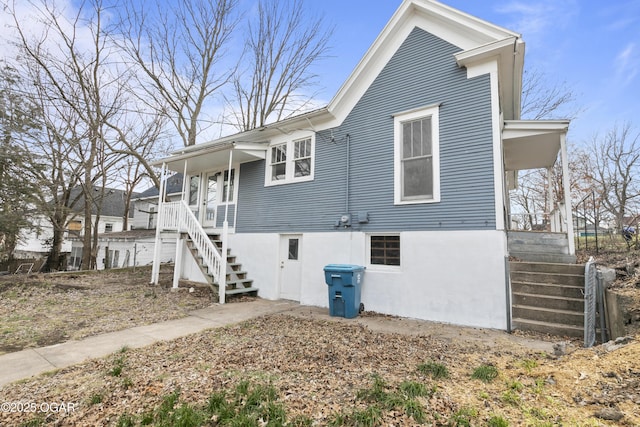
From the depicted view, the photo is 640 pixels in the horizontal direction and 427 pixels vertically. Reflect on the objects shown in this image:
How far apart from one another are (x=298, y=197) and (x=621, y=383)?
290 inches

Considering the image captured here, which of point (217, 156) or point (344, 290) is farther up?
point (217, 156)

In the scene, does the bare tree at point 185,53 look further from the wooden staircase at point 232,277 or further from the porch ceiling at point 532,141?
the porch ceiling at point 532,141

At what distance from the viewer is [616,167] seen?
1905 centimetres

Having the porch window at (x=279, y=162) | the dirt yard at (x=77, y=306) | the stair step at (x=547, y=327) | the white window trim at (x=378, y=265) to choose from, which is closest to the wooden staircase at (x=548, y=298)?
the stair step at (x=547, y=327)

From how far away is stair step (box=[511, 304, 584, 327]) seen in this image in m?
5.17

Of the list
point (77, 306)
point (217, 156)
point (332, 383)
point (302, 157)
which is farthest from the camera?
point (217, 156)

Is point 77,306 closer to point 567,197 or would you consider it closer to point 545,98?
point 567,197

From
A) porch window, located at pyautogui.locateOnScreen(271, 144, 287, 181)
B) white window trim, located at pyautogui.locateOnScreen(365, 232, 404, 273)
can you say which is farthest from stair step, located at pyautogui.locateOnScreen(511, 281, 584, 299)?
porch window, located at pyautogui.locateOnScreen(271, 144, 287, 181)

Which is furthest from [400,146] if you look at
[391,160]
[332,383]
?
[332,383]

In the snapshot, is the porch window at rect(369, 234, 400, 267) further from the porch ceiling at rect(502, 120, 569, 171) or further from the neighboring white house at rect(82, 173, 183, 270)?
the neighboring white house at rect(82, 173, 183, 270)

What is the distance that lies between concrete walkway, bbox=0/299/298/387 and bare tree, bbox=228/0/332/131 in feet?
44.7

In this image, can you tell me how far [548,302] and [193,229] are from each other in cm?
963

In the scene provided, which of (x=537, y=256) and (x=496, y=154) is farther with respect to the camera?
(x=537, y=256)

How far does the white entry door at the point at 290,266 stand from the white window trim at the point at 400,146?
→ 3.34 m
